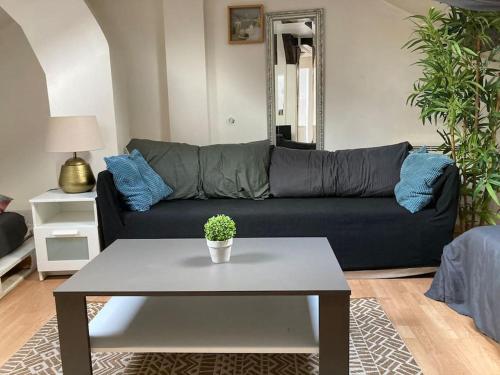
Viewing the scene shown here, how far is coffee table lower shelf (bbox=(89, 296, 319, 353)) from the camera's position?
1611 millimetres

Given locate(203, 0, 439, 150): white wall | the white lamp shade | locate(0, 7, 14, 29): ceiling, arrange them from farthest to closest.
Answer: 1. locate(203, 0, 439, 150): white wall
2. locate(0, 7, 14, 29): ceiling
3. the white lamp shade

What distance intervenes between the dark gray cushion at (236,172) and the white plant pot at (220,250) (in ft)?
4.49

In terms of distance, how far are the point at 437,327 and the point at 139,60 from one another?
10.9ft

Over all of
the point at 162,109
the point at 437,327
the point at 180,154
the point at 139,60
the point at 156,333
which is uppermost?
the point at 139,60

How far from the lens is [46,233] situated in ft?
9.52

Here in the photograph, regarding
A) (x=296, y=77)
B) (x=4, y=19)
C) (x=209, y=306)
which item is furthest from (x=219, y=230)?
(x=4, y=19)

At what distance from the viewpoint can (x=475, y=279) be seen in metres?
2.16

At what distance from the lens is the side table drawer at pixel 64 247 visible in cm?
290

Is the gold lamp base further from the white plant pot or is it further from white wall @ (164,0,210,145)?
the white plant pot

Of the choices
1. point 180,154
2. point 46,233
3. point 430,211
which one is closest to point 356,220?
point 430,211

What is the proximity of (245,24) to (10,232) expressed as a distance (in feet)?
8.46

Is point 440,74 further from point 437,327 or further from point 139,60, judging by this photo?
point 139,60

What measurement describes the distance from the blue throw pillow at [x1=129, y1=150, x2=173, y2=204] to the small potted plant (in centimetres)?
130

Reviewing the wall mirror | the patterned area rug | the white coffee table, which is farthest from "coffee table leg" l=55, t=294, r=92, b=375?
the wall mirror
